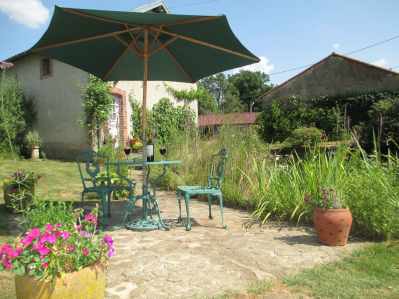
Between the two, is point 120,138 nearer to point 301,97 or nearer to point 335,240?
point 335,240

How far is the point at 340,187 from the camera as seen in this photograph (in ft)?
13.1

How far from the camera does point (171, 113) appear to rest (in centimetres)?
1345

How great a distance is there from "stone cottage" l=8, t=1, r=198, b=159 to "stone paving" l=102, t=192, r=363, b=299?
295 inches

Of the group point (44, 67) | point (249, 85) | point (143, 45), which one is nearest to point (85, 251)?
point (143, 45)

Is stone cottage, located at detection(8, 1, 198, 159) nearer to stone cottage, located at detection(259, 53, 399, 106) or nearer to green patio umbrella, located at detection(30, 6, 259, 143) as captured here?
green patio umbrella, located at detection(30, 6, 259, 143)

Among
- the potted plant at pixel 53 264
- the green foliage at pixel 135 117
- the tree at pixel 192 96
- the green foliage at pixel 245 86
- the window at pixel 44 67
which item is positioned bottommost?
the potted plant at pixel 53 264

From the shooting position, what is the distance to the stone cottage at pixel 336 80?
16.2 m

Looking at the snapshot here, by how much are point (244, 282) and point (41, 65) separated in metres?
11.8

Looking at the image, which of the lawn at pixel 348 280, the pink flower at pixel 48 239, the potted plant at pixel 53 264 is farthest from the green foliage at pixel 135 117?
the pink flower at pixel 48 239

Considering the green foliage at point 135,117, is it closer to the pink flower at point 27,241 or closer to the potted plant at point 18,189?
the potted plant at point 18,189

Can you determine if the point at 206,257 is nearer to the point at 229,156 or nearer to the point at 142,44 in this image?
the point at 142,44

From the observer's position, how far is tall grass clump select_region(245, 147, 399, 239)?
143 inches

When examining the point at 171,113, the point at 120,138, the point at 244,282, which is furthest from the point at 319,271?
the point at 171,113

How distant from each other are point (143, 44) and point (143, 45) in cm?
1
